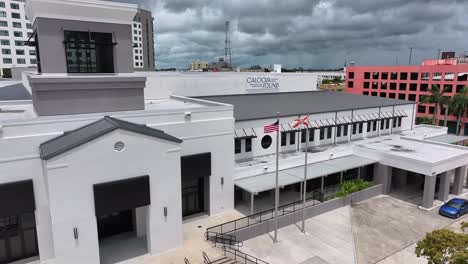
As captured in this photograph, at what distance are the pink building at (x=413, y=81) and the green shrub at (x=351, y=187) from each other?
156 feet

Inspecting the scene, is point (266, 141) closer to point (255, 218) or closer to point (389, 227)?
point (255, 218)

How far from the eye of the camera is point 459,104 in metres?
61.1

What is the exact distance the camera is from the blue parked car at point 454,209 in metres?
27.3

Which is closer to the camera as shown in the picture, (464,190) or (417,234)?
(417,234)

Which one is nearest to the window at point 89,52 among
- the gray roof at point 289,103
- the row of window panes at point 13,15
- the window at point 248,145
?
the gray roof at point 289,103

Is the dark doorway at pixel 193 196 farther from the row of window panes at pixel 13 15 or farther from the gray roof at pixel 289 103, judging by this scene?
the row of window panes at pixel 13 15

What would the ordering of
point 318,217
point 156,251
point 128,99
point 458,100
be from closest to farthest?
point 156,251 → point 128,99 → point 318,217 → point 458,100

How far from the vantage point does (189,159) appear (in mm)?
23859

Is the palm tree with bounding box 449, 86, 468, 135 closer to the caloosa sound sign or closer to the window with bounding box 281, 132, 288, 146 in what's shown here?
the caloosa sound sign

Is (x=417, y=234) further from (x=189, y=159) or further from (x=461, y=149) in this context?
(x=189, y=159)

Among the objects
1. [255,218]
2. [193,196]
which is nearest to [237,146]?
[193,196]

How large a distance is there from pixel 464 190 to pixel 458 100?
1367 inches

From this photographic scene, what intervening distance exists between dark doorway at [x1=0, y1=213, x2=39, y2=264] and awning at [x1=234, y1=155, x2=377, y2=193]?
46.7 feet

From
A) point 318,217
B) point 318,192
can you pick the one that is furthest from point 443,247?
point 318,192
